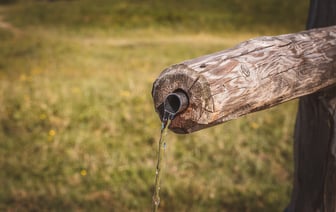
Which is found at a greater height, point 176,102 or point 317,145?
point 176,102

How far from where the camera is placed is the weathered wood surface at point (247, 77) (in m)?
1.48

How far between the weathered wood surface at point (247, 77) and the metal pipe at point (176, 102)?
22mm

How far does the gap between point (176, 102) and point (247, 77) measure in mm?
285

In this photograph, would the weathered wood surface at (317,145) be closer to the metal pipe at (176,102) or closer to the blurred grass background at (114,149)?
the metal pipe at (176,102)

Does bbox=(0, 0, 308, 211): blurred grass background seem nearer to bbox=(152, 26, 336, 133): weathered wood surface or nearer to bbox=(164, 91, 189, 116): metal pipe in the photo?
bbox=(152, 26, 336, 133): weathered wood surface

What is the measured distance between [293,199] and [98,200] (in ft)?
9.00

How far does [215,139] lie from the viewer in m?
5.97

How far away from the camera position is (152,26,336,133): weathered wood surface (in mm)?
1480

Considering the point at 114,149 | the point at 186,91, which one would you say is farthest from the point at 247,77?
the point at 114,149

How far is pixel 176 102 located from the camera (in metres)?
1.58

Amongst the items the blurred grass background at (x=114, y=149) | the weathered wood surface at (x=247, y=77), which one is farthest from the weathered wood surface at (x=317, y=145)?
the blurred grass background at (x=114, y=149)

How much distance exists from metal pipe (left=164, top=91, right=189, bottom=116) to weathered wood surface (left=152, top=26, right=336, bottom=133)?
2cm

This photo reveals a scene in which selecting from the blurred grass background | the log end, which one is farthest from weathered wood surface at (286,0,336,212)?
the blurred grass background

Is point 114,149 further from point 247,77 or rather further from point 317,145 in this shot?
point 247,77
